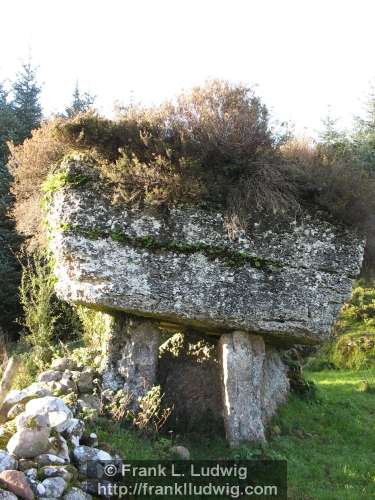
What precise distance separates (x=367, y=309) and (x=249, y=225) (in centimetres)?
1270

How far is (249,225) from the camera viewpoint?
9.05 metres

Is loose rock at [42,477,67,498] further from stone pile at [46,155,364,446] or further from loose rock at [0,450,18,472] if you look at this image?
stone pile at [46,155,364,446]

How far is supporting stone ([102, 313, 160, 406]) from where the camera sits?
29.9 feet

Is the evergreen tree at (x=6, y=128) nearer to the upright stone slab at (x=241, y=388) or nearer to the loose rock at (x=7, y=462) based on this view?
the upright stone slab at (x=241, y=388)

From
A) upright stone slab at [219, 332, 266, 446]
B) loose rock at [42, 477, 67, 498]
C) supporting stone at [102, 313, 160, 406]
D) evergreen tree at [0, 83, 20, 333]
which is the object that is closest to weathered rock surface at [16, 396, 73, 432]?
loose rock at [42, 477, 67, 498]

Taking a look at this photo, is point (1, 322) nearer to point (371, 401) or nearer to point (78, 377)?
point (78, 377)

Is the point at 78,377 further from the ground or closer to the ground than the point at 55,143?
closer to the ground

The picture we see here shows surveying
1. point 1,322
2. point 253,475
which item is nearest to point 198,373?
point 253,475

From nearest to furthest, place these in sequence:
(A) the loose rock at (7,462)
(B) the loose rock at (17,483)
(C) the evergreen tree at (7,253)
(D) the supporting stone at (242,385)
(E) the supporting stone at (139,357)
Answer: (B) the loose rock at (17,483), (A) the loose rock at (7,462), (D) the supporting stone at (242,385), (E) the supporting stone at (139,357), (C) the evergreen tree at (7,253)

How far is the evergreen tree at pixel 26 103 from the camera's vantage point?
21.9 m

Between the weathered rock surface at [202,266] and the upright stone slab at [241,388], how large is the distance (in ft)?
1.22

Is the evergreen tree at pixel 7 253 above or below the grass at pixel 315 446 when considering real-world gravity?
above

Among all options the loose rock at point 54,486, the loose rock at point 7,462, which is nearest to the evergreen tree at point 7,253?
the loose rock at point 7,462

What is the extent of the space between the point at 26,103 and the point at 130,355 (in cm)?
1731
